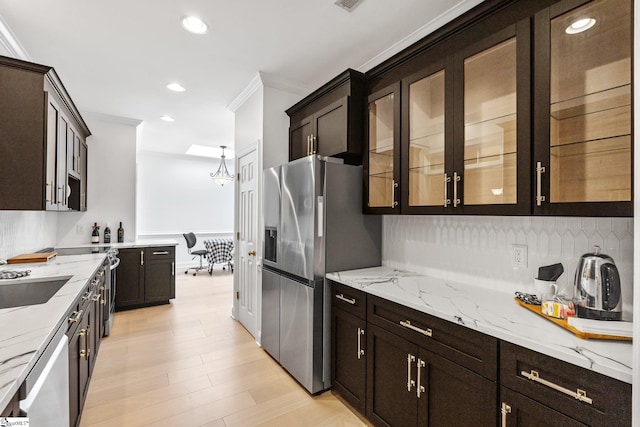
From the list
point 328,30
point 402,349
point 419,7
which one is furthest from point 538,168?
point 328,30

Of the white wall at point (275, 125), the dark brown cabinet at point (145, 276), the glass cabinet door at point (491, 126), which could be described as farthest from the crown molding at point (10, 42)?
the glass cabinet door at point (491, 126)

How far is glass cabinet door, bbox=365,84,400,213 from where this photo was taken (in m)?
2.21

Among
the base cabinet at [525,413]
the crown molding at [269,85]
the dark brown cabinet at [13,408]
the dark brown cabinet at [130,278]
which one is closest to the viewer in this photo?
the dark brown cabinet at [13,408]

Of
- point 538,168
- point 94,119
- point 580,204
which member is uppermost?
point 94,119

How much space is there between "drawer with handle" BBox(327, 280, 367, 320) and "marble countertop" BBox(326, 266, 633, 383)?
5 cm

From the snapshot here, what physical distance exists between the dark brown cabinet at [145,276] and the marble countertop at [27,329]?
206 centimetres

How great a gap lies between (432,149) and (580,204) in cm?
86

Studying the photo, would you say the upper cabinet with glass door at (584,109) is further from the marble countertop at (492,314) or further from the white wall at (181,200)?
the white wall at (181,200)

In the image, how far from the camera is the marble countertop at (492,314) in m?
1.02

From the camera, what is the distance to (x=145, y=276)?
4246 millimetres

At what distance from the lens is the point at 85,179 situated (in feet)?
13.5

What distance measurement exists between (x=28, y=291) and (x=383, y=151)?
2637 mm

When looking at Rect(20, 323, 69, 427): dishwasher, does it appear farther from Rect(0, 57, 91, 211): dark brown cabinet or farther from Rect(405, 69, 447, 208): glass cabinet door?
Rect(405, 69, 447, 208): glass cabinet door

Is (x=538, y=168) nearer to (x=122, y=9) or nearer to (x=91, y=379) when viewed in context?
(x=122, y=9)
